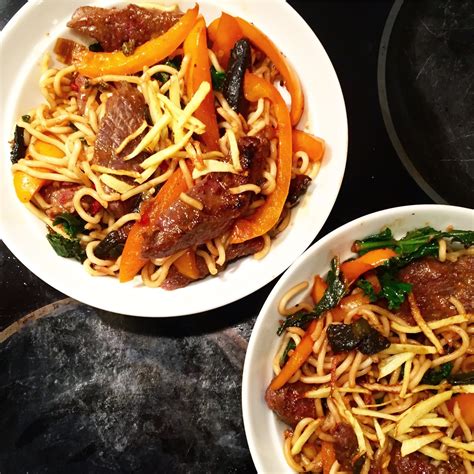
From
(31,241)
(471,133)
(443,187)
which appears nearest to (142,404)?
(31,241)

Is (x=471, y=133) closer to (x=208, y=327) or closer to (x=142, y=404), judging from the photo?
(x=208, y=327)

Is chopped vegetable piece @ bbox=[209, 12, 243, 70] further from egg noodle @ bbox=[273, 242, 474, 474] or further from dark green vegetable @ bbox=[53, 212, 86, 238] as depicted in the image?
egg noodle @ bbox=[273, 242, 474, 474]

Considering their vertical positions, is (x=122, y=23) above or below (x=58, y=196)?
above

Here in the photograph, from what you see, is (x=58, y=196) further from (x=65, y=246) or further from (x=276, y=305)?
(x=276, y=305)

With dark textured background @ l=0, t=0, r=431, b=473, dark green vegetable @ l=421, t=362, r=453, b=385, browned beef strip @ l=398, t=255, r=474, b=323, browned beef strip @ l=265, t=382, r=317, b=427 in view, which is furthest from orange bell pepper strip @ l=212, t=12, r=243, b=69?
dark green vegetable @ l=421, t=362, r=453, b=385

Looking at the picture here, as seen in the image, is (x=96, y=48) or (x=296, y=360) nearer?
(x=296, y=360)

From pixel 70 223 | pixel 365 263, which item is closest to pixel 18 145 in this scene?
pixel 70 223
